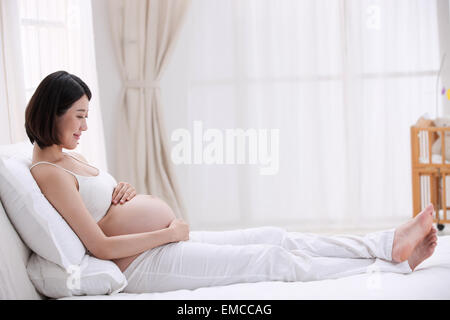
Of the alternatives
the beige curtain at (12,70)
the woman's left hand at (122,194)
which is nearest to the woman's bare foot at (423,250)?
the woman's left hand at (122,194)

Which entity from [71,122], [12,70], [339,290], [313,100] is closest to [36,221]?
[71,122]

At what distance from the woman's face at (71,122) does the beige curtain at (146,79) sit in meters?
1.88

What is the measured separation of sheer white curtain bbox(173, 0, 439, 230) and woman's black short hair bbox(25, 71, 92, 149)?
2123 millimetres

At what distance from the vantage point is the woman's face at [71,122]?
145 cm

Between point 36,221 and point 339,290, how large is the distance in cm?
81

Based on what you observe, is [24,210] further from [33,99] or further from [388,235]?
[388,235]

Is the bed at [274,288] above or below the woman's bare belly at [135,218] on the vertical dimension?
below

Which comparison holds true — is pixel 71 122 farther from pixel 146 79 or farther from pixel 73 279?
pixel 146 79

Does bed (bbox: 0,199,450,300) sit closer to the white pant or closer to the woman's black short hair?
the white pant

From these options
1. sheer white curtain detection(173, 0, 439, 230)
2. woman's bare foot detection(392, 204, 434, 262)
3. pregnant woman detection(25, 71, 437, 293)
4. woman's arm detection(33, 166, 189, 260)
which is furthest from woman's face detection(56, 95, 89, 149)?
sheer white curtain detection(173, 0, 439, 230)

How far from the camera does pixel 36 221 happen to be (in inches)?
51.7

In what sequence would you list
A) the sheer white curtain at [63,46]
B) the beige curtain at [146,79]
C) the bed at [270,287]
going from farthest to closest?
the beige curtain at [146,79]
the sheer white curtain at [63,46]
the bed at [270,287]

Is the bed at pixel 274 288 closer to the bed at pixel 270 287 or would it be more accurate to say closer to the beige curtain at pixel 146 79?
the bed at pixel 270 287

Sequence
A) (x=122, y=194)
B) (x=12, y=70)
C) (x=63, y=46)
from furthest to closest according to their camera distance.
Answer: (x=63, y=46) → (x=12, y=70) → (x=122, y=194)
